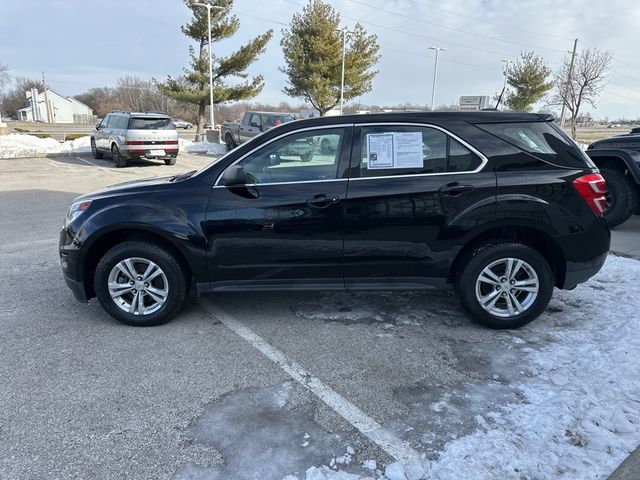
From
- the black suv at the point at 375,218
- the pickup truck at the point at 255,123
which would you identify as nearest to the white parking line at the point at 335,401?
the black suv at the point at 375,218

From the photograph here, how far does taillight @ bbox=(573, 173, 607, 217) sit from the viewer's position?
12.0 feet

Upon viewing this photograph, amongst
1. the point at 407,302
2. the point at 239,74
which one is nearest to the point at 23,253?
the point at 407,302

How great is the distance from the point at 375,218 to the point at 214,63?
26.9 m

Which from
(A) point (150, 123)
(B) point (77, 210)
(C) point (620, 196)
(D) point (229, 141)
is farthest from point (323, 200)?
(D) point (229, 141)

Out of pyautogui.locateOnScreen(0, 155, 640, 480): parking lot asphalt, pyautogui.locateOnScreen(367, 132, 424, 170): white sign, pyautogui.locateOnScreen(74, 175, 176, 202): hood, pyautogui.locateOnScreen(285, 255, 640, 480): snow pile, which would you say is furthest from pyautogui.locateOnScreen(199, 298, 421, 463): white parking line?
pyautogui.locateOnScreen(367, 132, 424, 170): white sign

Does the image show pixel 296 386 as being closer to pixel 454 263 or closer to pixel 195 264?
pixel 195 264

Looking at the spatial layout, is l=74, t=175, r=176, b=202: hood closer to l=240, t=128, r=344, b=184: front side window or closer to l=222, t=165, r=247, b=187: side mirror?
l=222, t=165, r=247, b=187: side mirror

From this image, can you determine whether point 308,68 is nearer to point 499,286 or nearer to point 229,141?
point 229,141

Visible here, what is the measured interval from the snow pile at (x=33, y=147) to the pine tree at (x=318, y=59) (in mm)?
13133

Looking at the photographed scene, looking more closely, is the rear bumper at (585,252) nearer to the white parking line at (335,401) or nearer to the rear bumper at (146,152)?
the white parking line at (335,401)

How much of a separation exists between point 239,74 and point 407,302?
1045 inches

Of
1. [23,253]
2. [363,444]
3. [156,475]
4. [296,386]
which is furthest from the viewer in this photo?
[23,253]

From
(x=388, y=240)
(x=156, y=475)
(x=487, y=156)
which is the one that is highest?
(x=487, y=156)

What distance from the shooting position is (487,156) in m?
3.69
